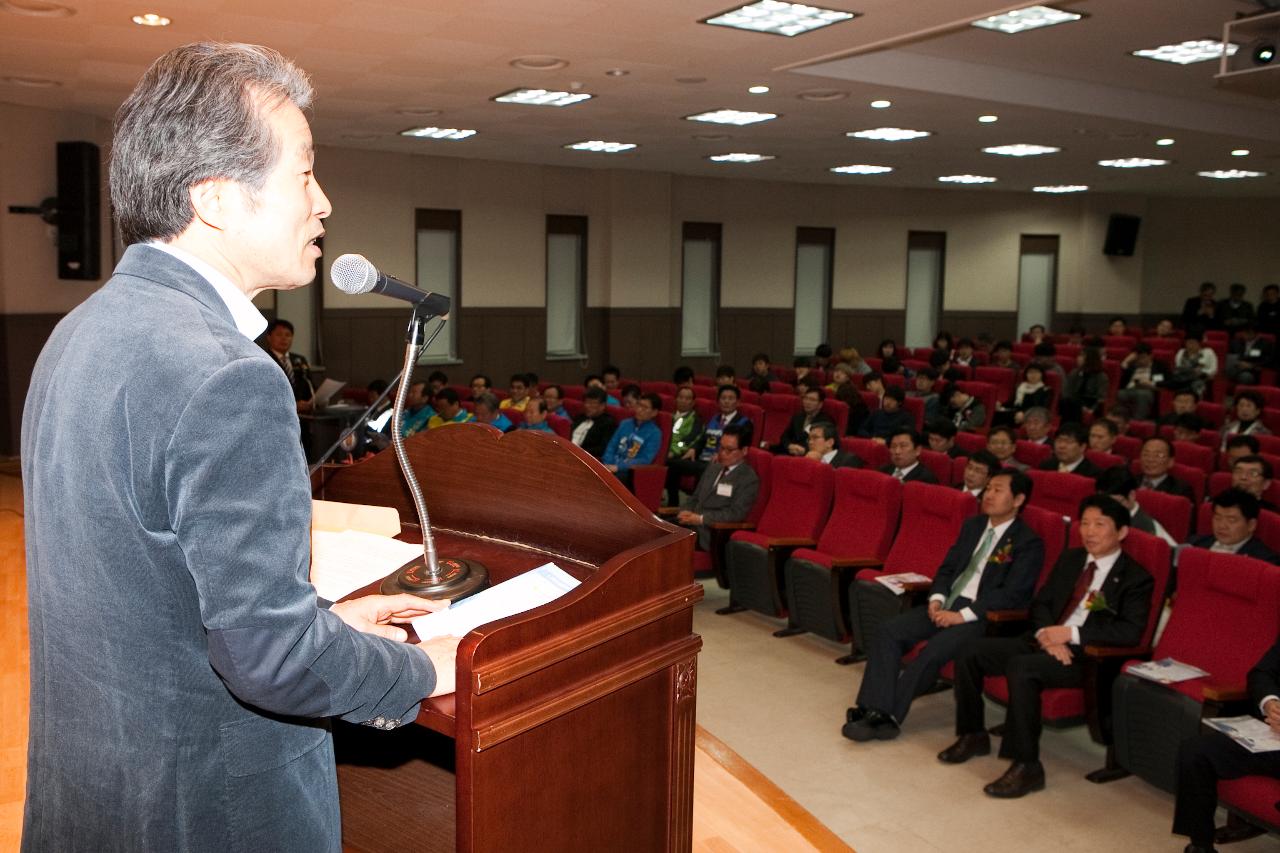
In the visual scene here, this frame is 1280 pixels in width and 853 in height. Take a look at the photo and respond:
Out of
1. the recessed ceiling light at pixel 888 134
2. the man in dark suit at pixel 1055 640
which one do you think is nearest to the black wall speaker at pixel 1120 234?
the recessed ceiling light at pixel 888 134

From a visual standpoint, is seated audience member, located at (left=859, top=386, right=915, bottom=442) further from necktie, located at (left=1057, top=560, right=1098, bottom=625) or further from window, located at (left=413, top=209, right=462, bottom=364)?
window, located at (left=413, top=209, right=462, bottom=364)

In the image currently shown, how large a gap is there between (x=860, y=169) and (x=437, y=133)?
246 inches

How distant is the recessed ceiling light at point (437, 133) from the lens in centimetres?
1111

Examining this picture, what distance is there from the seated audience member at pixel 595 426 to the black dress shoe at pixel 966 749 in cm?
461

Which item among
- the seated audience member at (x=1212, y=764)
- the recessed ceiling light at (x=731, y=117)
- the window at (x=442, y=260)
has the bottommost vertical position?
the seated audience member at (x=1212, y=764)

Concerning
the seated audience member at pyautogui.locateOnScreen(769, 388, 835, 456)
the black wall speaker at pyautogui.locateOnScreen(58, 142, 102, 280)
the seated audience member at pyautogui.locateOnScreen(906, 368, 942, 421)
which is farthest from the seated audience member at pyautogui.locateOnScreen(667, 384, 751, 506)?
the black wall speaker at pyautogui.locateOnScreen(58, 142, 102, 280)

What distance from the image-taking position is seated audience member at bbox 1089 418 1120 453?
6.98m

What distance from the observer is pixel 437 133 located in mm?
11375

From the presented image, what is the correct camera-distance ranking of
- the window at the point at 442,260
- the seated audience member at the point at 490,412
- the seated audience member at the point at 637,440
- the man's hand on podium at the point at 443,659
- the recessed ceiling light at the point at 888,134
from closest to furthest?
the man's hand on podium at the point at 443,659
the seated audience member at the point at 637,440
the seated audience member at the point at 490,412
the recessed ceiling light at the point at 888,134
the window at the point at 442,260

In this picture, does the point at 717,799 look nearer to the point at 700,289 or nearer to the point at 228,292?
the point at 228,292

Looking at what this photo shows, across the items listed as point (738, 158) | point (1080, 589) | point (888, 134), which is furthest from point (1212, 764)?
point (738, 158)

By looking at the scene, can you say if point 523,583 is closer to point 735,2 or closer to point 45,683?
point 45,683

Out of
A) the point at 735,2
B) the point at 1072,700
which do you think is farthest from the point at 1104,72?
the point at 1072,700

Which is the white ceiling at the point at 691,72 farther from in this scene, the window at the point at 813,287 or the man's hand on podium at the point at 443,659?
the man's hand on podium at the point at 443,659
